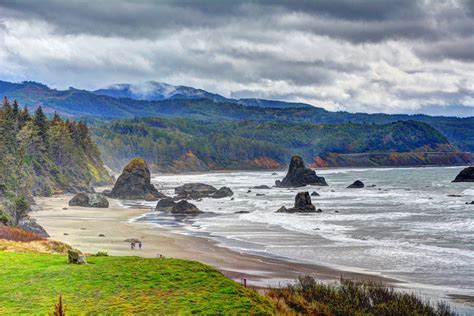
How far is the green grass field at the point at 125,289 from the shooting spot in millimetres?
14414

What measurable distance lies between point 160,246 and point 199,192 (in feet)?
171

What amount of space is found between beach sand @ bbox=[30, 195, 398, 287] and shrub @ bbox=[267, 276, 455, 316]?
5.68 m

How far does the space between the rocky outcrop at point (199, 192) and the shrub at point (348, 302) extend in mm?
66307

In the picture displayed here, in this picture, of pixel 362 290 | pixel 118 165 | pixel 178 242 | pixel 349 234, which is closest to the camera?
pixel 362 290

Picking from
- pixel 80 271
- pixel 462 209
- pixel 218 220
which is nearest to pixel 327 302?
pixel 80 271

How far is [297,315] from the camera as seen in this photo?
54.0ft

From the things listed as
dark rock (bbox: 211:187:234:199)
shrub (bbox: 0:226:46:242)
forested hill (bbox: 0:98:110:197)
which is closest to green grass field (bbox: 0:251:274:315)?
shrub (bbox: 0:226:46:242)

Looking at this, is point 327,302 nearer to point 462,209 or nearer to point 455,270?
point 455,270

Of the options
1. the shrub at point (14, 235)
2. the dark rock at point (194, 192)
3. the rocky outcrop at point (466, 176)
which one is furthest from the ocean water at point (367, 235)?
the rocky outcrop at point (466, 176)

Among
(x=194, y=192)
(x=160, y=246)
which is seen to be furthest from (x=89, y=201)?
(x=160, y=246)

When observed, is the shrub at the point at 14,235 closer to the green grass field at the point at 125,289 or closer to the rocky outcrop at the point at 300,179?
the green grass field at the point at 125,289

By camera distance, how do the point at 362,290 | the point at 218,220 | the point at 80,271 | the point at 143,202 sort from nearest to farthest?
the point at 80,271 < the point at 362,290 < the point at 218,220 < the point at 143,202

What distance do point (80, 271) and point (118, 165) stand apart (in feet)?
556

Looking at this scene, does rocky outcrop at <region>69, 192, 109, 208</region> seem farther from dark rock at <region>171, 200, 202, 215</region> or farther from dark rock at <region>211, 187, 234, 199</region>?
dark rock at <region>211, 187, 234, 199</region>
